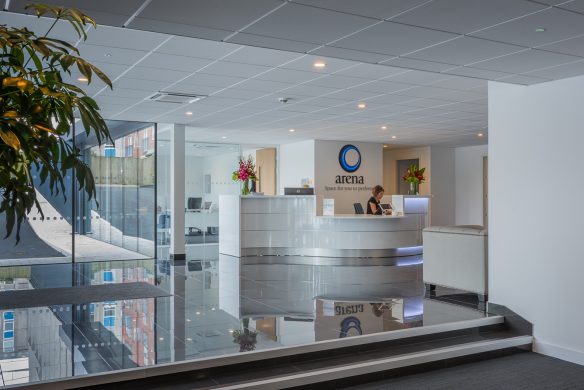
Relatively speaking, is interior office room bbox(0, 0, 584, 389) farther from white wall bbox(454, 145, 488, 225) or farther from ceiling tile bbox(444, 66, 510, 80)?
white wall bbox(454, 145, 488, 225)

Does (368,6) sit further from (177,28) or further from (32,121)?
(32,121)

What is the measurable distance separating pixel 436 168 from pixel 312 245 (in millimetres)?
7150

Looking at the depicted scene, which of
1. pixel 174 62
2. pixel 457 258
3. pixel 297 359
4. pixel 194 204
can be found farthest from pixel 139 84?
pixel 194 204

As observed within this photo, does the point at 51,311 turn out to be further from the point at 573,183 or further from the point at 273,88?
the point at 573,183

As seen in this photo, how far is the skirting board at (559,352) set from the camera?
18.3 feet

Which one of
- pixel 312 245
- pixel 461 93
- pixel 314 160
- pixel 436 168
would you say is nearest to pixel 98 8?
pixel 461 93

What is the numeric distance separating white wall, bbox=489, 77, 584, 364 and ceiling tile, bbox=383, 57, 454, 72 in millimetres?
1353

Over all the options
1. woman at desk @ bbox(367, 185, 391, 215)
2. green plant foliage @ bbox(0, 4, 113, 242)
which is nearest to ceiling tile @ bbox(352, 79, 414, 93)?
woman at desk @ bbox(367, 185, 391, 215)

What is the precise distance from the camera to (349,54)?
16.3 ft

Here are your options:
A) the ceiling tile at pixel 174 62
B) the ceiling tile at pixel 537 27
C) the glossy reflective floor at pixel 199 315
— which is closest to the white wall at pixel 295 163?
the glossy reflective floor at pixel 199 315

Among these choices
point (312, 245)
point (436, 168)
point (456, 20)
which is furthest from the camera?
point (436, 168)

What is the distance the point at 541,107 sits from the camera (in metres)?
5.99

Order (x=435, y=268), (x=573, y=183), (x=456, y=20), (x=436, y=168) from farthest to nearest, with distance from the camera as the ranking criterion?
(x=436, y=168) < (x=435, y=268) < (x=573, y=183) < (x=456, y=20)

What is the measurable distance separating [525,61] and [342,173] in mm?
11600
